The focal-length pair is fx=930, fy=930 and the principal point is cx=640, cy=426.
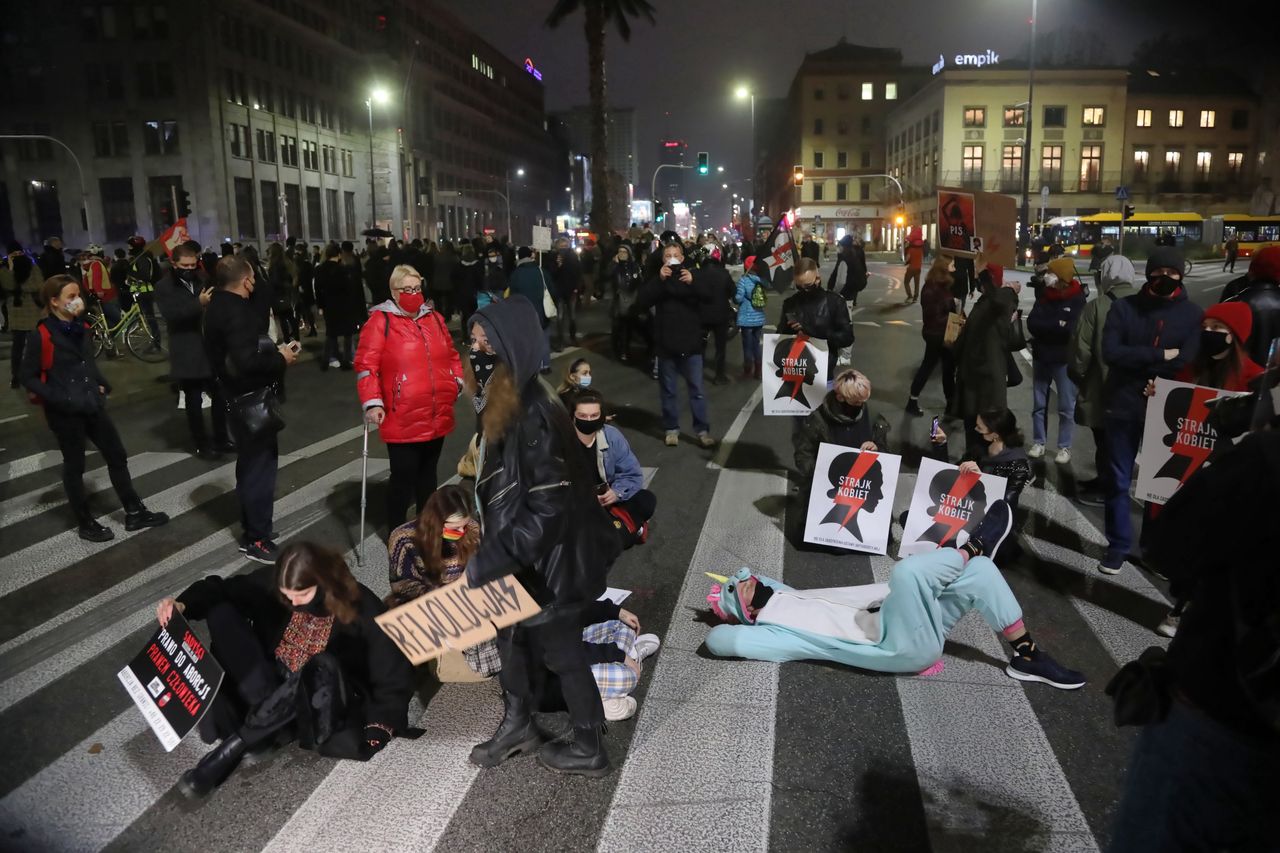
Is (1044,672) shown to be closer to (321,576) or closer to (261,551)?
(321,576)

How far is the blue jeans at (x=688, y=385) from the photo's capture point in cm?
982

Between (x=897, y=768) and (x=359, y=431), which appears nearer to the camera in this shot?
(x=897, y=768)

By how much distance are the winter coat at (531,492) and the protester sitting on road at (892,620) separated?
1.58m

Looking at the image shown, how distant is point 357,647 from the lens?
4.01 metres

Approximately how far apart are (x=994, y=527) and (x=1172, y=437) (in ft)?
3.95

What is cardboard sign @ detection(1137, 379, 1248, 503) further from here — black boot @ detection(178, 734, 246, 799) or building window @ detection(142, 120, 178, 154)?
building window @ detection(142, 120, 178, 154)

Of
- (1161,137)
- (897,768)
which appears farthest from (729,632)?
(1161,137)

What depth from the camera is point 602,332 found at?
21.1 meters

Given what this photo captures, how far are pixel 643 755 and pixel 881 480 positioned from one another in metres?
3.12

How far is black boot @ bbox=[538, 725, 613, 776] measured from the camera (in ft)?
12.4

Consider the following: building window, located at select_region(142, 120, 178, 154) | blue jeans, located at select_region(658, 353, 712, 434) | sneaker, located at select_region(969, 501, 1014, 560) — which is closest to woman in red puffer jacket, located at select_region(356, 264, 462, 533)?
sneaker, located at select_region(969, 501, 1014, 560)

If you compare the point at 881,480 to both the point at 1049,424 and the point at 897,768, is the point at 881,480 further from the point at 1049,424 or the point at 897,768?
the point at 1049,424

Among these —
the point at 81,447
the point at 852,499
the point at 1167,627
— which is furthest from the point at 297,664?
the point at 1167,627

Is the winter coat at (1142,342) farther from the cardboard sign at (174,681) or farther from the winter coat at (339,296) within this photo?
the winter coat at (339,296)
